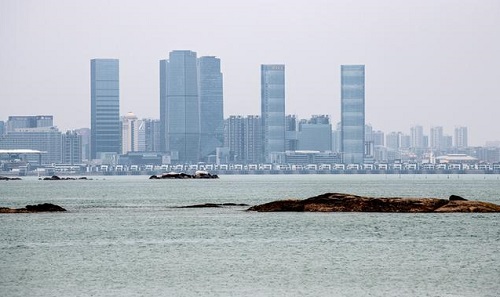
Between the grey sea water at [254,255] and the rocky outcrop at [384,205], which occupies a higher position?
the rocky outcrop at [384,205]

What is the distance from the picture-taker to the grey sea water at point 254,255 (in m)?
49.7

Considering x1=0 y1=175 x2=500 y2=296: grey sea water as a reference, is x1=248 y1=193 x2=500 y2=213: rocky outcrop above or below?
above

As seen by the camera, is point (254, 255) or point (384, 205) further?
point (384, 205)

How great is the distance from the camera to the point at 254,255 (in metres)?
64.8

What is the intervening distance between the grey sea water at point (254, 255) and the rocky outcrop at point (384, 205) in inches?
40.3

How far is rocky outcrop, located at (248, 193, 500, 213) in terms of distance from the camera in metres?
98.6

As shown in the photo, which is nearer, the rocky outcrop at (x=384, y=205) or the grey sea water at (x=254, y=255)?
the grey sea water at (x=254, y=255)

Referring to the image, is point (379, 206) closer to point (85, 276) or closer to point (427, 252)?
point (427, 252)

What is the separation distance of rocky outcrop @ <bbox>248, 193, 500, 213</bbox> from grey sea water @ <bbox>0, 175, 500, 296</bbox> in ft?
3.36

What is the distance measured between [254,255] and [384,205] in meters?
36.9

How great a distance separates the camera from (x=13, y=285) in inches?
1986

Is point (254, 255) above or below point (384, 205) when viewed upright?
below

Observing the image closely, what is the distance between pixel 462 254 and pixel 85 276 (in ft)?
75.3

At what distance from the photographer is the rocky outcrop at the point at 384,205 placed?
98625mm
